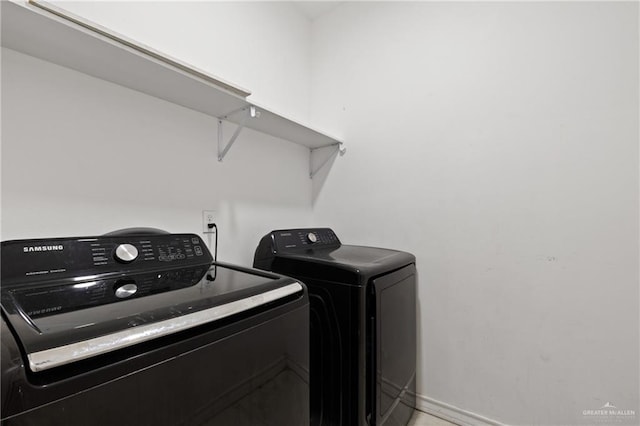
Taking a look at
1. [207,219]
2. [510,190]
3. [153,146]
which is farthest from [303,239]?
[510,190]

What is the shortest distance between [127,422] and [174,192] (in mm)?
1053

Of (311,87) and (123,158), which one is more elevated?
(311,87)

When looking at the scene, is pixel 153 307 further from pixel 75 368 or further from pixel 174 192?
pixel 174 192

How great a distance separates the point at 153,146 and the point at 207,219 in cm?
43

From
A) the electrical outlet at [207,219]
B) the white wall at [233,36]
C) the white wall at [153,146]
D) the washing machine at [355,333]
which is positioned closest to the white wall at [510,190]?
the washing machine at [355,333]

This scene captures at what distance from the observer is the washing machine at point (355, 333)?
1.18 metres

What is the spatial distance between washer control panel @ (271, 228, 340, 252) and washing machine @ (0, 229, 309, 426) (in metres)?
0.45

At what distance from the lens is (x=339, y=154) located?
83.1 inches

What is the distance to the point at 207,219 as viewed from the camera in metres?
1.54

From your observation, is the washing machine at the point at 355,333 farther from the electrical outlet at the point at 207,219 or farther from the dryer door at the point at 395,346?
the electrical outlet at the point at 207,219

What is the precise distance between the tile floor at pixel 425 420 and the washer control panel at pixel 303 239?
1083 mm

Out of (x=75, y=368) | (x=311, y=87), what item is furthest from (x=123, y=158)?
(x=311, y=87)

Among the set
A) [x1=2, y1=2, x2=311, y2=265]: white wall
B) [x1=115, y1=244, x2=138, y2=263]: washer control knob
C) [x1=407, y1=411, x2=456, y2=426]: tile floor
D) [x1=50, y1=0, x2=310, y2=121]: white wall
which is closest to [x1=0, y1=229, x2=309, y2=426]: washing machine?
[x1=115, y1=244, x2=138, y2=263]: washer control knob

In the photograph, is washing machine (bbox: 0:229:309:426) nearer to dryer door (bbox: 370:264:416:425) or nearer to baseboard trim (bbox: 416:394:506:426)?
dryer door (bbox: 370:264:416:425)
